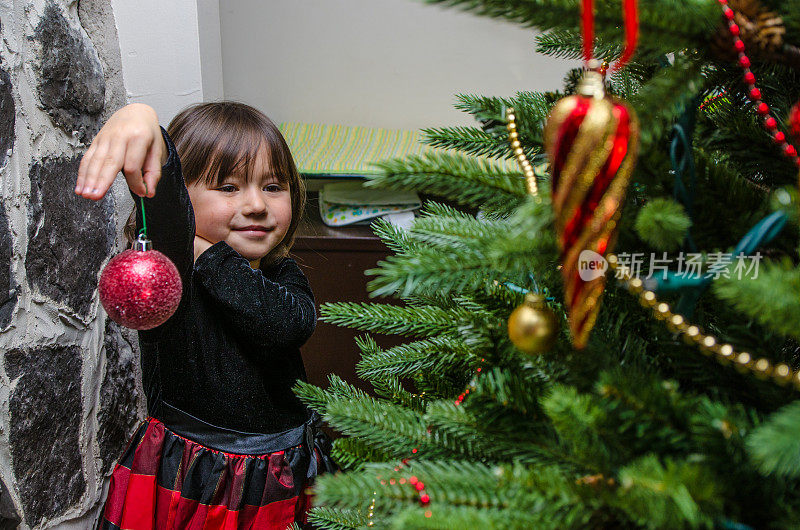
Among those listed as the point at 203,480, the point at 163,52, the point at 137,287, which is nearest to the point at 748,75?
the point at 137,287

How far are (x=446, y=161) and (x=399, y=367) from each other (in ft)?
0.86

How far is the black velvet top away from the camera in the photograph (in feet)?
2.43

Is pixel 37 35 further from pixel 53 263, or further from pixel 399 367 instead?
pixel 399 367

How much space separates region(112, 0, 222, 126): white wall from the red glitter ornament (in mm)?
587

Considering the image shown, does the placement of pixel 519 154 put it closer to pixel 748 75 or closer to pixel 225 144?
pixel 748 75

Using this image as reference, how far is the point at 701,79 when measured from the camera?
0.31 m

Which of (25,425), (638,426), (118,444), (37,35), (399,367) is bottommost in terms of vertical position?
(118,444)

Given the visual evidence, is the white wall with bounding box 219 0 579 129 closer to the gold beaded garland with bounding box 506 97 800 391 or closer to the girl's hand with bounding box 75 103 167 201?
the girl's hand with bounding box 75 103 167 201

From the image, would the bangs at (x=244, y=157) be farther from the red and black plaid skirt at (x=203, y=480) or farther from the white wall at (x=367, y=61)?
the white wall at (x=367, y=61)

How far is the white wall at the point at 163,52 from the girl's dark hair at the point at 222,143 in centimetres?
12

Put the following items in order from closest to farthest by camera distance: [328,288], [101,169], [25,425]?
[101,169] < [25,425] < [328,288]

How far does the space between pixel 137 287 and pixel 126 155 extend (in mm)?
114

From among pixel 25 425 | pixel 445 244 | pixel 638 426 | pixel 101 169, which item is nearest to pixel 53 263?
pixel 25 425

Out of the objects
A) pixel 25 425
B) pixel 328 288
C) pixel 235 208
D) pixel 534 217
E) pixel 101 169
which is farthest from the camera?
pixel 328 288
